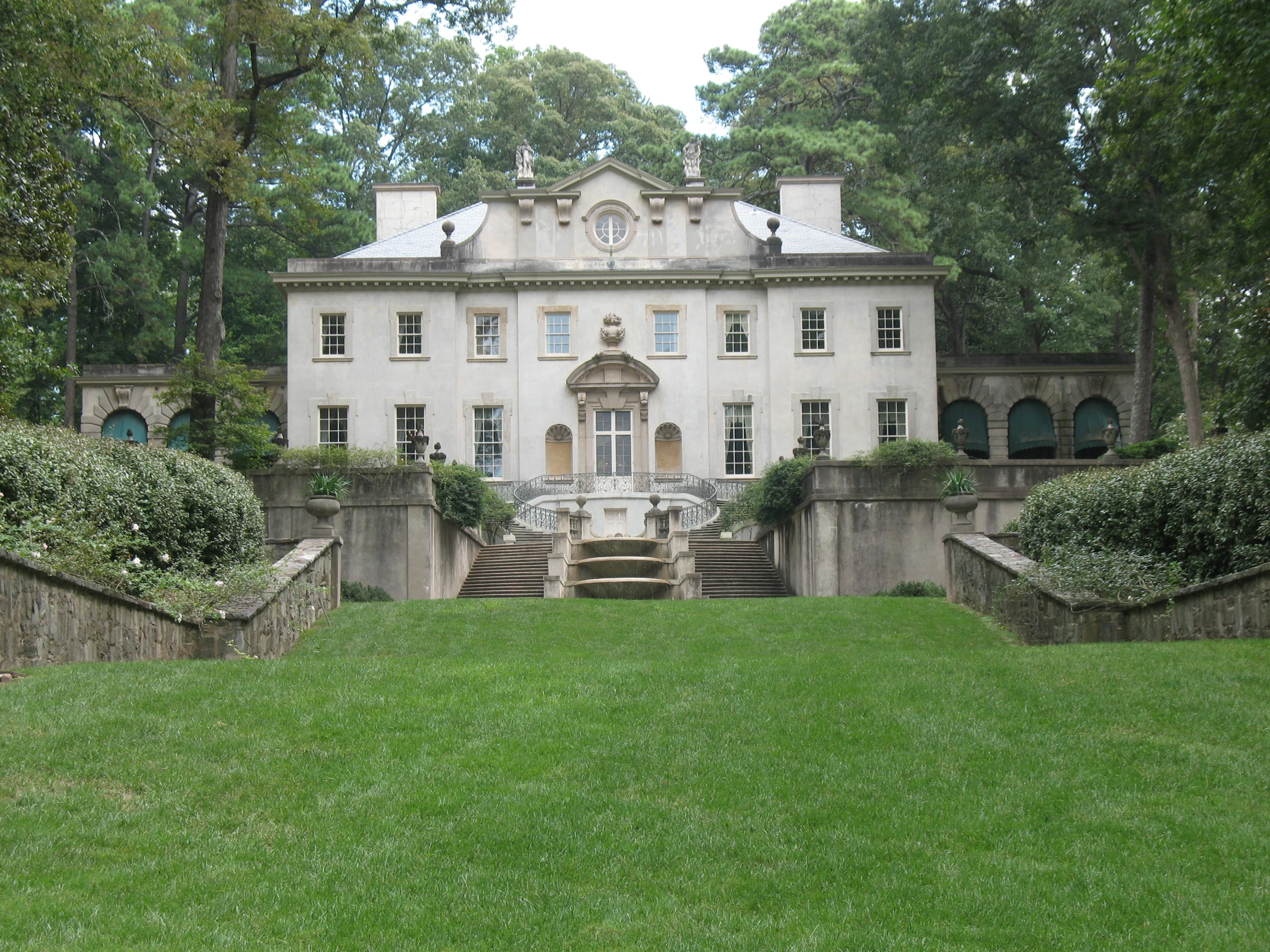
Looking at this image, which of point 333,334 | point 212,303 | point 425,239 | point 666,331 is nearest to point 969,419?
point 666,331

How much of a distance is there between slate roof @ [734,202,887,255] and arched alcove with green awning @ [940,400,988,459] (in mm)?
5488

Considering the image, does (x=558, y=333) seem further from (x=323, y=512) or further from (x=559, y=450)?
(x=323, y=512)

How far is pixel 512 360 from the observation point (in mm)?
37188

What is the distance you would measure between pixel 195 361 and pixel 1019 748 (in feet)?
66.6

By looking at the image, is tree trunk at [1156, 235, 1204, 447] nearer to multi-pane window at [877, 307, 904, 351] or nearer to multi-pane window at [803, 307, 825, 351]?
multi-pane window at [877, 307, 904, 351]

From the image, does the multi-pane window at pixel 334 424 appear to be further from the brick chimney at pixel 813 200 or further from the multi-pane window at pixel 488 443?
the brick chimney at pixel 813 200

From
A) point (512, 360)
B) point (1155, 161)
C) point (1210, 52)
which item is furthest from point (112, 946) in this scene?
point (512, 360)

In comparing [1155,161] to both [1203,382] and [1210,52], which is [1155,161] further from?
[1203,382]

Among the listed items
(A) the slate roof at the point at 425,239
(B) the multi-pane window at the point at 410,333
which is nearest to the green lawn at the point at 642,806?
(B) the multi-pane window at the point at 410,333

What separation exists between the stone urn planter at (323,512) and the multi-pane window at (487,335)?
57.7 feet

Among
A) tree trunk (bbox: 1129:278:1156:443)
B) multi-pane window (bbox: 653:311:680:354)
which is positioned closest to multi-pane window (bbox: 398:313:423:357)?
multi-pane window (bbox: 653:311:680:354)

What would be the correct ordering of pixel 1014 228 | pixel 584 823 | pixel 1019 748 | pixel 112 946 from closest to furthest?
pixel 112 946
pixel 584 823
pixel 1019 748
pixel 1014 228

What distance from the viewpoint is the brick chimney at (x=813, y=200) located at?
42.0 m

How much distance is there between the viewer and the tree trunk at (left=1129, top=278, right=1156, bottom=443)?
3388cm
